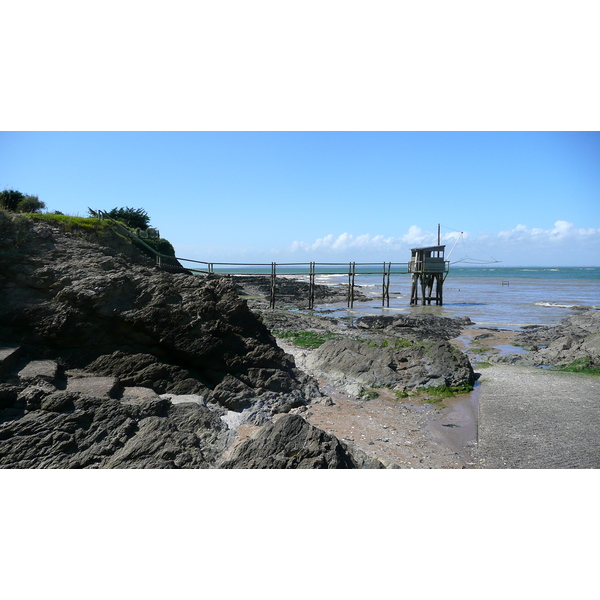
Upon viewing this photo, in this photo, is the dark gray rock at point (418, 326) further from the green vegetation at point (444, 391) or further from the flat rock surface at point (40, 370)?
the flat rock surface at point (40, 370)

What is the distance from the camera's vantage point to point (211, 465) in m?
5.10

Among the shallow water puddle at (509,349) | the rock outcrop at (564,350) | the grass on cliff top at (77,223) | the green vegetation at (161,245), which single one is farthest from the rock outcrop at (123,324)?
the green vegetation at (161,245)

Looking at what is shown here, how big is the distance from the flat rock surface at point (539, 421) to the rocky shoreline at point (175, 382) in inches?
21.7

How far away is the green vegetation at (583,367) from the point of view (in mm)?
10375

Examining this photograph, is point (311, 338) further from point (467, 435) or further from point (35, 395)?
point (35, 395)

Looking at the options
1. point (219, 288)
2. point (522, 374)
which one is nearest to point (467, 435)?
point (522, 374)

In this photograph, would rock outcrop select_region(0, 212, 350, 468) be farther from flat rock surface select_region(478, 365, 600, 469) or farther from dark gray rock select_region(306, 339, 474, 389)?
flat rock surface select_region(478, 365, 600, 469)

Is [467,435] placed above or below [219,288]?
below

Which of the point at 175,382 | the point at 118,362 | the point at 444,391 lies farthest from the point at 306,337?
the point at 118,362

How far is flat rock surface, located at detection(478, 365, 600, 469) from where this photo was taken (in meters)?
5.76

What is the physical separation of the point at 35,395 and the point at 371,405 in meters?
5.78

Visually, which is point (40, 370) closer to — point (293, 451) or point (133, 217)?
point (293, 451)

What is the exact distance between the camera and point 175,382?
7520 millimetres

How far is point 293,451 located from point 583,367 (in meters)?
9.53
